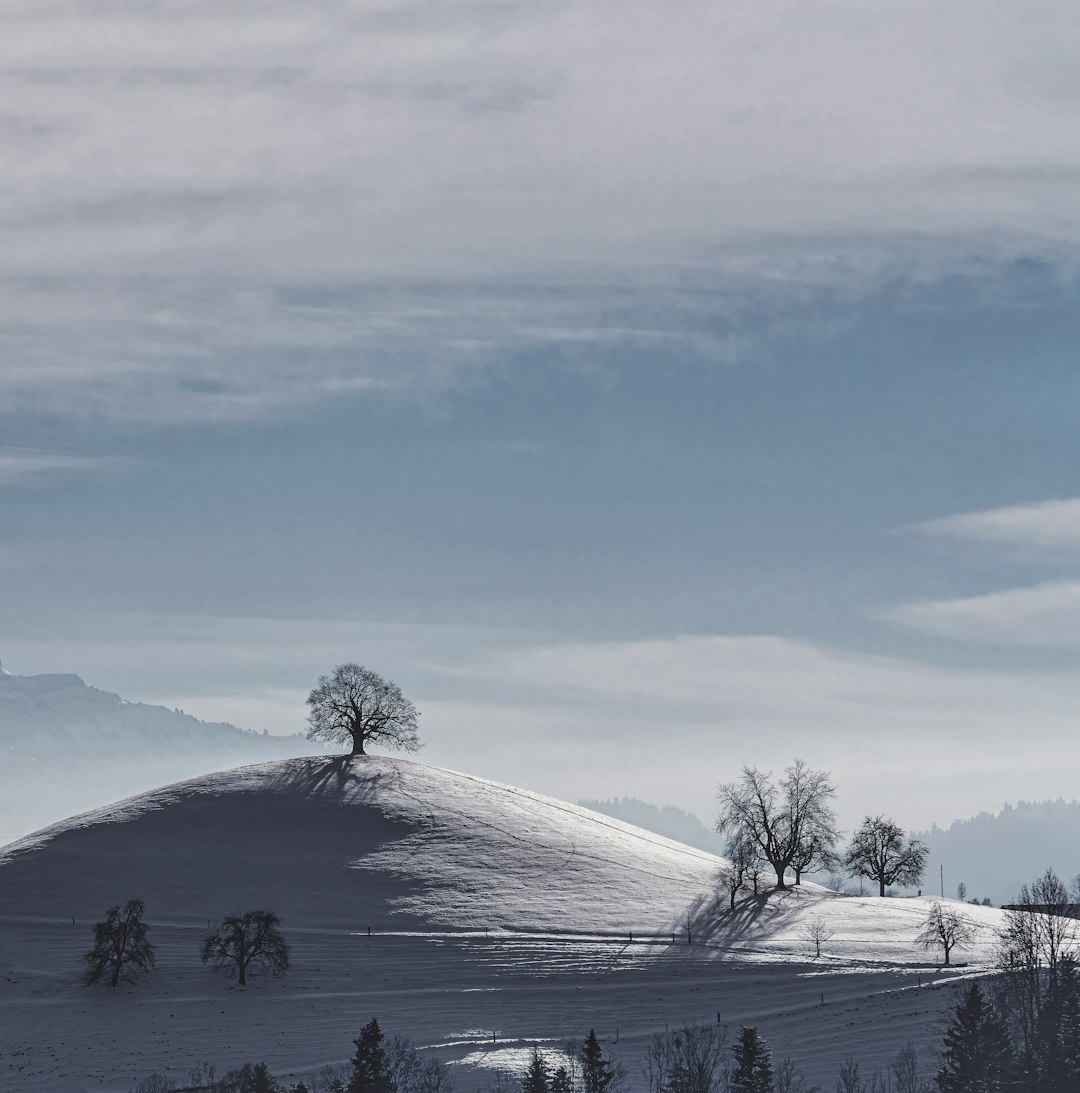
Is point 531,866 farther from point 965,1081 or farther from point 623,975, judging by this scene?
point 965,1081

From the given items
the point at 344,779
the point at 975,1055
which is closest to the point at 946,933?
the point at 975,1055

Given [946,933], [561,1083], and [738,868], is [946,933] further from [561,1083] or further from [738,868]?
[561,1083]

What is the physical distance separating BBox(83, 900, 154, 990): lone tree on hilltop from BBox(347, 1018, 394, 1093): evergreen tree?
35849 millimetres

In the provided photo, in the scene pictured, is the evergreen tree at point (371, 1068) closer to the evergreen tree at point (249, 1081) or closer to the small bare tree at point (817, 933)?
the evergreen tree at point (249, 1081)

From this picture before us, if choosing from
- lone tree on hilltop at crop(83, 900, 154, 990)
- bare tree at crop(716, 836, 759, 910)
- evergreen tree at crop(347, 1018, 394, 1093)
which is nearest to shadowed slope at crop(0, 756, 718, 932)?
bare tree at crop(716, 836, 759, 910)

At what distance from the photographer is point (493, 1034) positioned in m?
96.9

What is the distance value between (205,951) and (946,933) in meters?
54.8

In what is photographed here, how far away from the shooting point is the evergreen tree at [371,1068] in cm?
7856

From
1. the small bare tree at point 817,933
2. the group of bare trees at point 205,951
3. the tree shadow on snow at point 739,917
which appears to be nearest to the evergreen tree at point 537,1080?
the group of bare trees at point 205,951

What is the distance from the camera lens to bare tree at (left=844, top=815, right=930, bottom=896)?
162 m

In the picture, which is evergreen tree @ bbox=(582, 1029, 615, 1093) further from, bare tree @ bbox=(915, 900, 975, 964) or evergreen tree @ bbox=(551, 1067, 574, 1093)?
bare tree @ bbox=(915, 900, 975, 964)

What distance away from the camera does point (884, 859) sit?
16262cm

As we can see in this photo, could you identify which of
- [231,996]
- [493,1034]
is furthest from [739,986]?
[231,996]

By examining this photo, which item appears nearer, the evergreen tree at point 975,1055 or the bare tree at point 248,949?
the evergreen tree at point 975,1055
